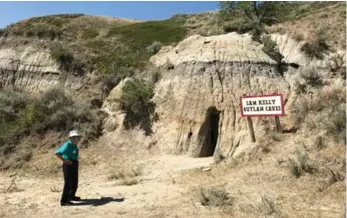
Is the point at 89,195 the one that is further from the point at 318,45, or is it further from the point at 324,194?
the point at 318,45

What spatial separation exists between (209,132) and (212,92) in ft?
5.95

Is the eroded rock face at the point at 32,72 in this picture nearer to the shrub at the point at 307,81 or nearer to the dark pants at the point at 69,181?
the shrub at the point at 307,81

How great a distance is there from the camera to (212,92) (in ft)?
56.2

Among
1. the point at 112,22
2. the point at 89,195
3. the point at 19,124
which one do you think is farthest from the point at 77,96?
the point at 112,22

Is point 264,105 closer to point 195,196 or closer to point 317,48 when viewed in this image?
point 195,196

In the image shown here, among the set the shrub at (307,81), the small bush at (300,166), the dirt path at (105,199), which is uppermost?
the shrub at (307,81)

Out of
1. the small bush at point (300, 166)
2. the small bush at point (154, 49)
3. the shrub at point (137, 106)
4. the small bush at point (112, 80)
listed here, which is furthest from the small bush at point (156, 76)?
the small bush at point (300, 166)

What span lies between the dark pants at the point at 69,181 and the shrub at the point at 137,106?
884 centimetres

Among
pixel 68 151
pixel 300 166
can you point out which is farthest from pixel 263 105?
pixel 68 151

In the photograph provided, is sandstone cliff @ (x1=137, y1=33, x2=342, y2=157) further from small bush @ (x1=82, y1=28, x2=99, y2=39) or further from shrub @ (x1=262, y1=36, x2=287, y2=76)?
small bush @ (x1=82, y1=28, x2=99, y2=39)

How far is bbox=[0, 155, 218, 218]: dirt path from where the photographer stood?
808 cm

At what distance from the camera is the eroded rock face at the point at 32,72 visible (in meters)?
23.3

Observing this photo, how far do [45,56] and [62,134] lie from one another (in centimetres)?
894

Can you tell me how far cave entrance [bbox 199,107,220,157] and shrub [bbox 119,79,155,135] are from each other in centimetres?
287
